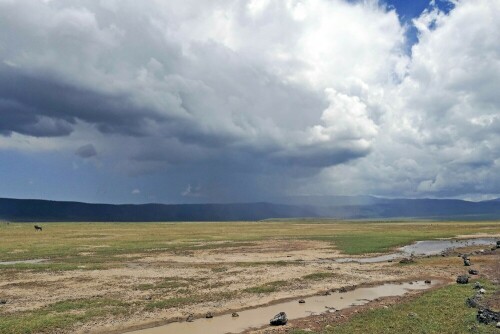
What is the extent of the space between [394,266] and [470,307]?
24.3 metres

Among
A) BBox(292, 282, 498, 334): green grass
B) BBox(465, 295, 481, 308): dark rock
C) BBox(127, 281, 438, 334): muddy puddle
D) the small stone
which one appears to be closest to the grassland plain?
BBox(127, 281, 438, 334): muddy puddle

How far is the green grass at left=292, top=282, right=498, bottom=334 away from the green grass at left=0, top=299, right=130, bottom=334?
15.3m

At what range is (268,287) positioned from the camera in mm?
37469

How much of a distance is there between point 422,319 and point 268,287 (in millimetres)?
15648

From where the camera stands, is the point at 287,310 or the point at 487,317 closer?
the point at 487,317

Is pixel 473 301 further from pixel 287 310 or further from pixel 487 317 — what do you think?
pixel 287 310

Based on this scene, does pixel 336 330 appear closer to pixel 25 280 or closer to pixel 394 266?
pixel 394 266

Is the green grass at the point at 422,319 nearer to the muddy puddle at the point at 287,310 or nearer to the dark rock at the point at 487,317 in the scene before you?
the dark rock at the point at 487,317

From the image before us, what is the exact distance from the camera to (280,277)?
4312cm

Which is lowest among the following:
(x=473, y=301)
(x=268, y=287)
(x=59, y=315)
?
(x=59, y=315)

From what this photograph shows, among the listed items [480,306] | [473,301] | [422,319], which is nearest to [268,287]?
[422,319]

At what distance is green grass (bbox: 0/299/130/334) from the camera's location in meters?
25.1

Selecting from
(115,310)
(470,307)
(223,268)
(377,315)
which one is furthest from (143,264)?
(470,307)

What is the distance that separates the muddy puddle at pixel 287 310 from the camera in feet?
85.1
